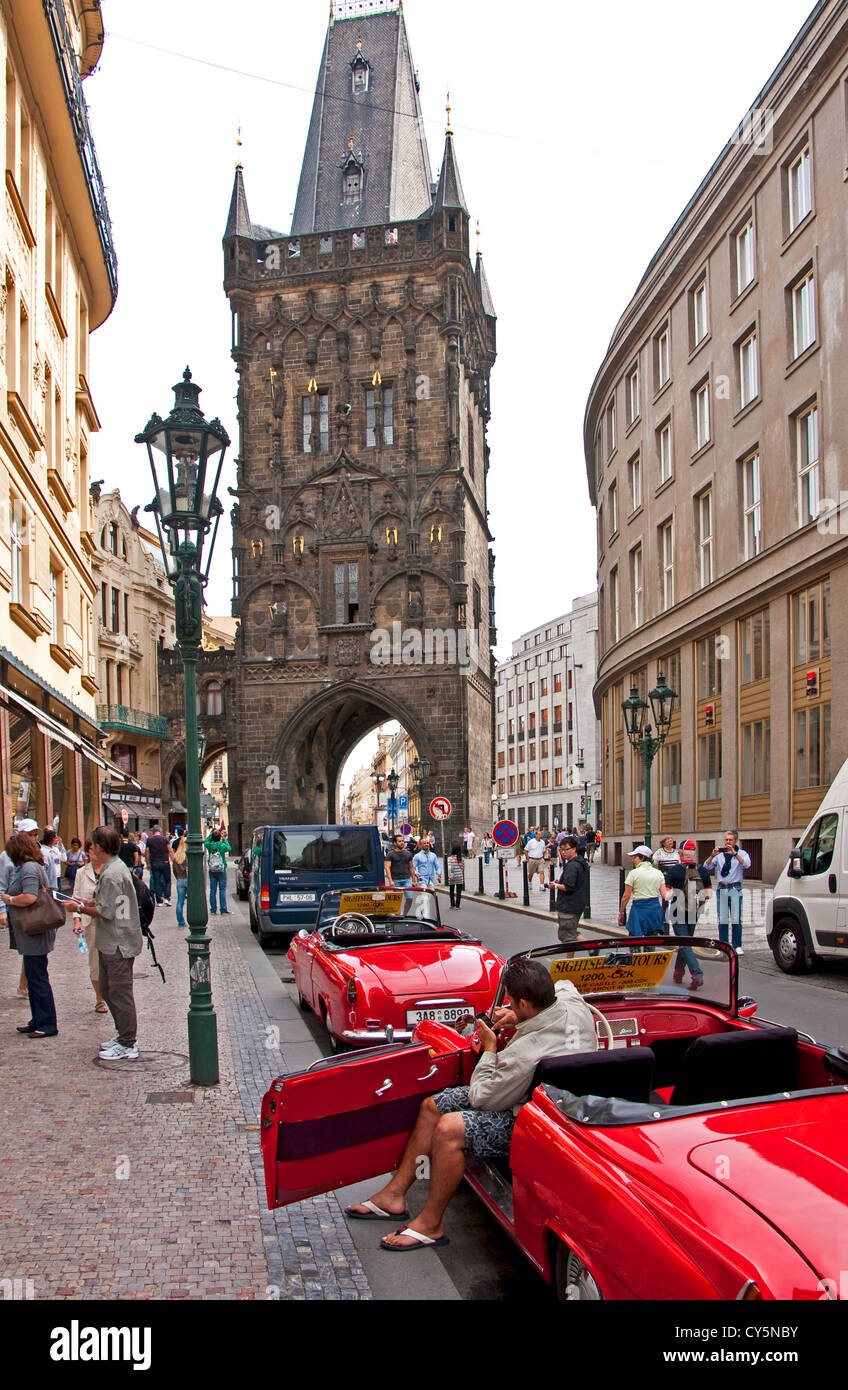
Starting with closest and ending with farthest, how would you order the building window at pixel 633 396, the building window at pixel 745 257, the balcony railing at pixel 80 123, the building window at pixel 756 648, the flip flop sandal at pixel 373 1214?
the flip flop sandal at pixel 373 1214
the balcony railing at pixel 80 123
the building window at pixel 756 648
the building window at pixel 745 257
the building window at pixel 633 396

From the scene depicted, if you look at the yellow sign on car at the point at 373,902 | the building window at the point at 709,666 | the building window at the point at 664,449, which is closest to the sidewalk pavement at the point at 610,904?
the building window at the point at 709,666

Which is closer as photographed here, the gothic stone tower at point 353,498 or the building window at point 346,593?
the gothic stone tower at point 353,498

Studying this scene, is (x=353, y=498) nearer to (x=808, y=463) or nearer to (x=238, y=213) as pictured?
(x=238, y=213)

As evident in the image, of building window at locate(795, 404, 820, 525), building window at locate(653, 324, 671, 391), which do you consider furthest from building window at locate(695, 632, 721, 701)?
building window at locate(653, 324, 671, 391)

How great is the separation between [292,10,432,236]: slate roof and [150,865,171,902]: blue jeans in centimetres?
3858

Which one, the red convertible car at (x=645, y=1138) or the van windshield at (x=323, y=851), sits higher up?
the red convertible car at (x=645, y=1138)

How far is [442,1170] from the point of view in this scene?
172 inches

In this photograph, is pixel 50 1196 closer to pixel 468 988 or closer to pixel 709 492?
pixel 468 988

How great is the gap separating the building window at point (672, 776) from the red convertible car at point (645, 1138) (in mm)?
26816

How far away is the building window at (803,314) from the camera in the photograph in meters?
23.7

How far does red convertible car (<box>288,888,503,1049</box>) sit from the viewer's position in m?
7.52

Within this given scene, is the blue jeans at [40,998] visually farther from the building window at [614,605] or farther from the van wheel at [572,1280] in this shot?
the building window at [614,605]
